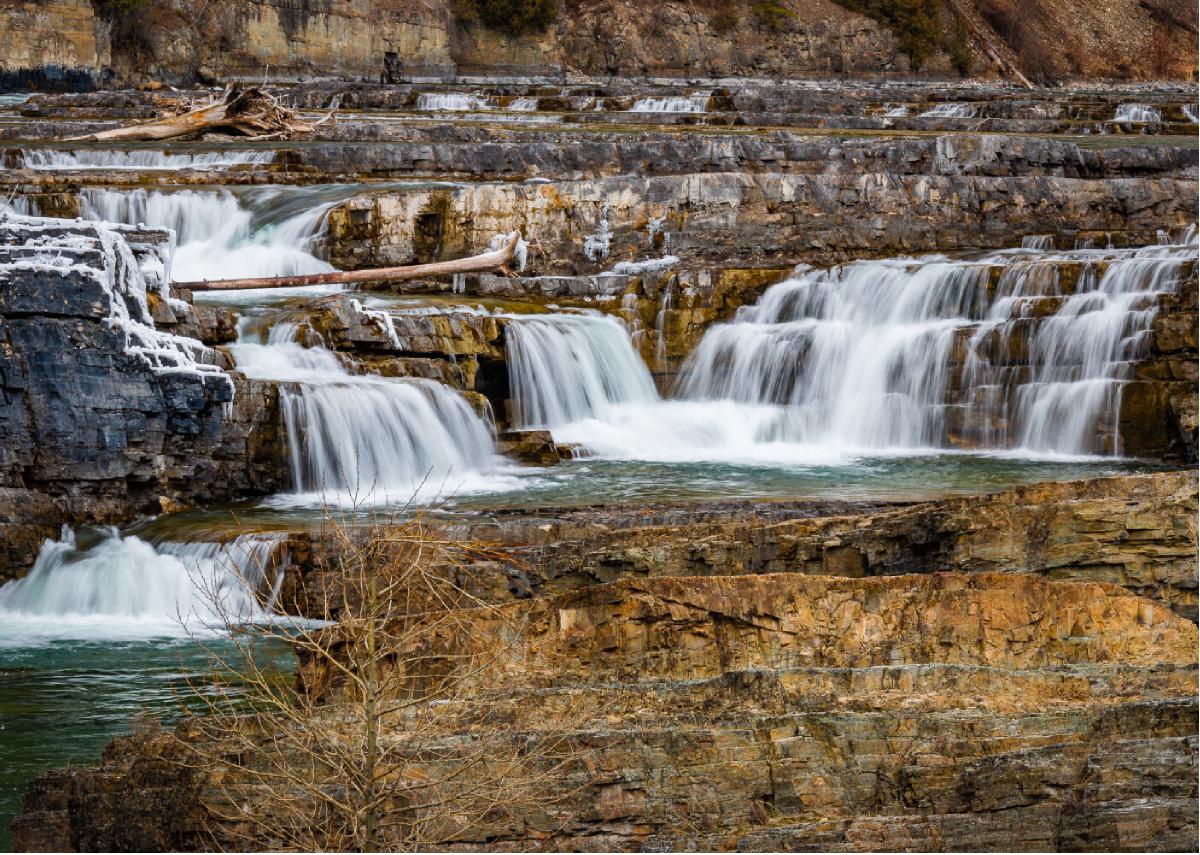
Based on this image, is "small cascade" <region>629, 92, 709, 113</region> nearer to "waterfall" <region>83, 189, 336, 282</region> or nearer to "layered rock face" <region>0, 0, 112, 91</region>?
"waterfall" <region>83, 189, 336, 282</region>

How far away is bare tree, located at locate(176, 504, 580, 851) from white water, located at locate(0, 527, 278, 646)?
566 cm

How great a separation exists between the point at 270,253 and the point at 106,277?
8.28 metres

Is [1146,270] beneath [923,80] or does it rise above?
beneath

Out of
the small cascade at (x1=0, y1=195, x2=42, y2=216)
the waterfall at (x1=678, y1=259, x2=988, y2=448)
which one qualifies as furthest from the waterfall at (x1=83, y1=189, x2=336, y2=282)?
the waterfall at (x1=678, y1=259, x2=988, y2=448)

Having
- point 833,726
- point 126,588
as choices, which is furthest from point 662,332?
point 833,726

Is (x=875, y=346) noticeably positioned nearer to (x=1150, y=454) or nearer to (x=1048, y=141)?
(x=1150, y=454)

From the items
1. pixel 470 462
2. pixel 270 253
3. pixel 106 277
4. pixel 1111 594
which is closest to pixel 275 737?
pixel 1111 594

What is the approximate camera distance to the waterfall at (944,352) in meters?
21.2

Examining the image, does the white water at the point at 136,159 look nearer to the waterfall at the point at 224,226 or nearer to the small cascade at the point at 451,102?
the waterfall at the point at 224,226

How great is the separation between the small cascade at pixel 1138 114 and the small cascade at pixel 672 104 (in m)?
9.45

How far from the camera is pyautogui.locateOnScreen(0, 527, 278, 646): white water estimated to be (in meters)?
14.6

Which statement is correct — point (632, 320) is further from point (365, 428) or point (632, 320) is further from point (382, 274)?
point (365, 428)

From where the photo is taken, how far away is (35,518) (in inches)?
639

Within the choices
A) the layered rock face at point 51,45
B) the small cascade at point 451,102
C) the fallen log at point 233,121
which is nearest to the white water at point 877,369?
the fallen log at point 233,121
